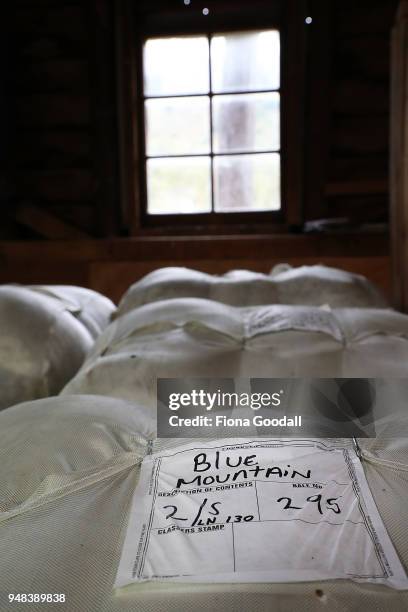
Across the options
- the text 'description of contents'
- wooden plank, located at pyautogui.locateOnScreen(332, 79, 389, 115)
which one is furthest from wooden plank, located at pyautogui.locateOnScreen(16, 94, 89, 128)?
the text 'description of contents'

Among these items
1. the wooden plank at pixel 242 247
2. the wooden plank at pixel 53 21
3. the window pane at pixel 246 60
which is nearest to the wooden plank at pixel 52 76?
the wooden plank at pixel 53 21

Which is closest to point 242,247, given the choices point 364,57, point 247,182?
point 247,182

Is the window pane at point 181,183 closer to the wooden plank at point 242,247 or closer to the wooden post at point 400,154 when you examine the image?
the wooden plank at point 242,247

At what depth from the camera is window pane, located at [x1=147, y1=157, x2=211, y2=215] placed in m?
2.67

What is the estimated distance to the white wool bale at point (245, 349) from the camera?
880mm

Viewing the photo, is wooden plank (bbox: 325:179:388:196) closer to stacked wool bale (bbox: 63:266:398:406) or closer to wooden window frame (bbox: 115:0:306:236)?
wooden window frame (bbox: 115:0:306:236)

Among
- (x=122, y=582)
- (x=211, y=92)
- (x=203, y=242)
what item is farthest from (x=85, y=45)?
(x=122, y=582)

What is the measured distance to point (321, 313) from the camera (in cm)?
108

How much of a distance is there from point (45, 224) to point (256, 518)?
Result: 7.85 ft

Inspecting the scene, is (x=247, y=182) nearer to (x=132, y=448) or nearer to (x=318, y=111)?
(x=318, y=111)

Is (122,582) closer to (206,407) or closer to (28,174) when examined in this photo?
(206,407)

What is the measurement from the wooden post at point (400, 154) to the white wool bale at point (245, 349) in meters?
0.36

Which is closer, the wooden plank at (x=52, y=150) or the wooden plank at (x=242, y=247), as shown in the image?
the wooden plank at (x=242, y=247)

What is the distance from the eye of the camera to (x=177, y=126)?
2637 millimetres
